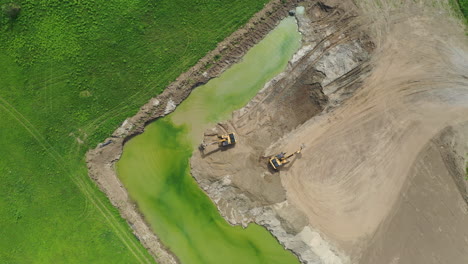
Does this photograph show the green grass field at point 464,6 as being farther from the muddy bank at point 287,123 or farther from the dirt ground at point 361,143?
the muddy bank at point 287,123

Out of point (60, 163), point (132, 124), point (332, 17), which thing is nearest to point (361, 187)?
point (332, 17)

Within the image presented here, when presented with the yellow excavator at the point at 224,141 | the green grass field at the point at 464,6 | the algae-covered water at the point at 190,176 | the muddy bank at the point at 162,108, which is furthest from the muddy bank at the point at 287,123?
the green grass field at the point at 464,6

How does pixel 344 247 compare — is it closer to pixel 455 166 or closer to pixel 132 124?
pixel 455 166

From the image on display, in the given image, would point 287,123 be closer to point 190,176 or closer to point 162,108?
point 190,176

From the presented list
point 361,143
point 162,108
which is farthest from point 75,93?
point 361,143

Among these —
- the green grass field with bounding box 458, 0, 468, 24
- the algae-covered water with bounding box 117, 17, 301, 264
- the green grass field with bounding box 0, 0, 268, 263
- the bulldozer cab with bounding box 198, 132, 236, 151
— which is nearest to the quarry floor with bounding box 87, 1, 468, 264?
the bulldozer cab with bounding box 198, 132, 236, 151

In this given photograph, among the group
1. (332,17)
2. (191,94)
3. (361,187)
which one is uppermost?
(191,94)

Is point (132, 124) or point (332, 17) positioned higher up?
point (132, 124)
